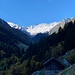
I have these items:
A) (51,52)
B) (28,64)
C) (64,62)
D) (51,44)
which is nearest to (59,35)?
(51,44)

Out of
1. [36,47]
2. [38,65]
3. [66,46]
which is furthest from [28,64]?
[36,47]

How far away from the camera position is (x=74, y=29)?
14075 centimetres

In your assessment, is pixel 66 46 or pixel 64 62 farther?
pixel 66 46

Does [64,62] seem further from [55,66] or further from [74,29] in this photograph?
[74,29]

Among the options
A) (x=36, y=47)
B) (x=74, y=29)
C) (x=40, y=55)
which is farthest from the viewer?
(x=36, y=47)

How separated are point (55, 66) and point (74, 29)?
48.3 m

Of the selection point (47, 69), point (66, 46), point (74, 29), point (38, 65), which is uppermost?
Answer: point (74, 29)

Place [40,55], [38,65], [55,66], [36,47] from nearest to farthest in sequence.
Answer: [55,66] → [38,65] → [40,55] → [36,47]

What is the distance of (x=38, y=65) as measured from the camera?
132m

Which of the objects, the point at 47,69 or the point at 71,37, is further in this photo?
the point at 71,37

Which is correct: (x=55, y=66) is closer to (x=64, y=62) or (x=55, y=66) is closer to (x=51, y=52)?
(x=64, y=62)

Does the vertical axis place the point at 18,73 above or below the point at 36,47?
below

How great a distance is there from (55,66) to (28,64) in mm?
44623

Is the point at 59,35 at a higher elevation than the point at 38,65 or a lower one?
higher
